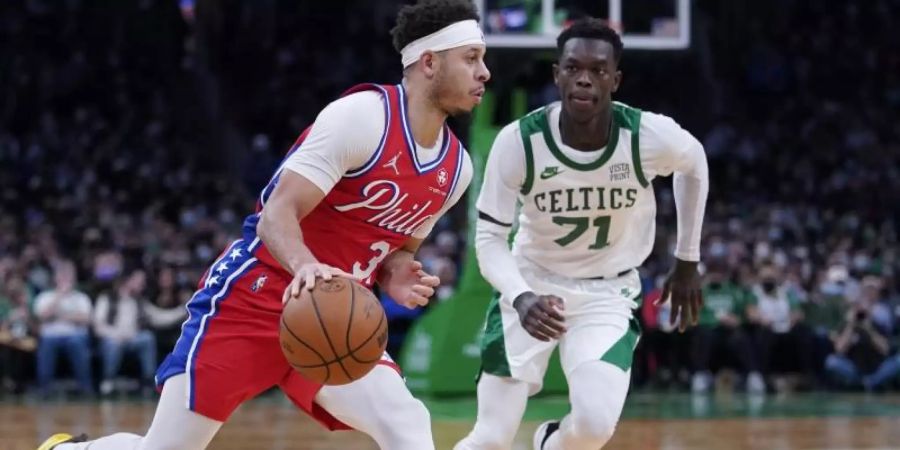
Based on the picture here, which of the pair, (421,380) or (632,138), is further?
(421,380)

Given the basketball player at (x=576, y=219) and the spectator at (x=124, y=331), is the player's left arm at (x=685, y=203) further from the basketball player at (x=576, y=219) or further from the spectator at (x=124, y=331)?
the spectator at (x=124, y=331)

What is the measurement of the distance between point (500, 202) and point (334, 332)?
2009mm

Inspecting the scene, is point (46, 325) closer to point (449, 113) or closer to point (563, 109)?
point (563, 109)

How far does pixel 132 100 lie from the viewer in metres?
21.4

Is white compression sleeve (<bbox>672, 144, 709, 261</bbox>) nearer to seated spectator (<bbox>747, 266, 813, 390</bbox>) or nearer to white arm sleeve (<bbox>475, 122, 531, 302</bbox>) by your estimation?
white arm sleeve (<bbox>475, 122, 531, 302</bbox>)

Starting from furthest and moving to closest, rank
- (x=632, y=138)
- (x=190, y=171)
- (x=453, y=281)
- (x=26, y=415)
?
(x=190, y=171), (x=453, y=281), (x=26, y=415), (x=632, y=138)

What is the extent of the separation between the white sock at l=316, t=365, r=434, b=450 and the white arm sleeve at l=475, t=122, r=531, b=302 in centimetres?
144

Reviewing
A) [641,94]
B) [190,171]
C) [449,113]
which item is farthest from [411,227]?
[641,94]

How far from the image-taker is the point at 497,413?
20.3 feet

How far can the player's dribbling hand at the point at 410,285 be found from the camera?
4816mm

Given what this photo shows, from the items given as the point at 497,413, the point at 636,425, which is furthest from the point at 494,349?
the point at 636,425

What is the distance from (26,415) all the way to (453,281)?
16.0 ft

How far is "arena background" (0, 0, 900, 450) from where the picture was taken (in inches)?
485

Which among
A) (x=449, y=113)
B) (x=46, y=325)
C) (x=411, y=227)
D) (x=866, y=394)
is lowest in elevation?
(x=866, y=394)
